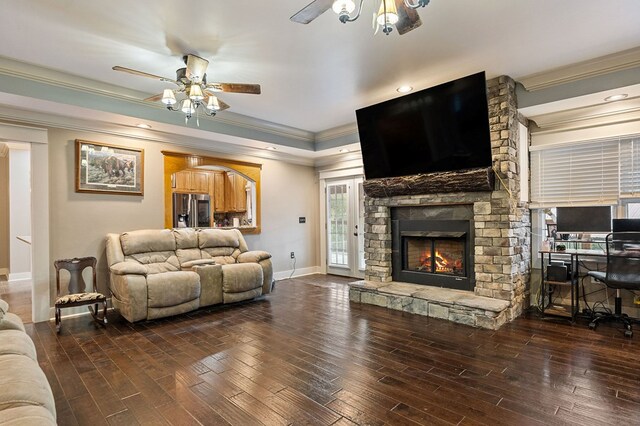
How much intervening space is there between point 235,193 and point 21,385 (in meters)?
6.30

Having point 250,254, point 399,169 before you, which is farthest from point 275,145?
point 399,169

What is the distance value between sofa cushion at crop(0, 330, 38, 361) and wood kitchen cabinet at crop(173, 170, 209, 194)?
5.22 m

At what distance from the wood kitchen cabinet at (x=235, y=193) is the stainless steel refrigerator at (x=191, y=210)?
0.46m

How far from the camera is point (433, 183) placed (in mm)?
4223

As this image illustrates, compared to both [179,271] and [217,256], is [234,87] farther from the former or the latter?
[217,256]

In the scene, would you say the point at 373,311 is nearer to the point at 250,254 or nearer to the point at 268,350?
the point at 268,350

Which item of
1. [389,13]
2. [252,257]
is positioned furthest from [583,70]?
[252,257]

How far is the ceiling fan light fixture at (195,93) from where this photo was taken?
3.15 meters

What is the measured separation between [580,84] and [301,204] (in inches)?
190

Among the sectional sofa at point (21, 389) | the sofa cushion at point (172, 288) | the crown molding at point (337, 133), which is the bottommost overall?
the sofa cushion at point (172, 288)

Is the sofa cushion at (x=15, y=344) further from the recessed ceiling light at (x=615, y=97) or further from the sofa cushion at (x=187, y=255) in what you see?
the recessed ceiling light at (x=615, y=97)

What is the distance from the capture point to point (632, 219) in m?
3.54

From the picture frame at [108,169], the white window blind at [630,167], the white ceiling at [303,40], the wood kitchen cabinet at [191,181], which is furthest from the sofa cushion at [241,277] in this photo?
the white window blind at [630,167]

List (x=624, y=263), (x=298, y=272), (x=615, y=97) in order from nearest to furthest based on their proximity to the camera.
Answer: (x=624, y=263) < (x=615, y=97) < (x=298, y=272)
